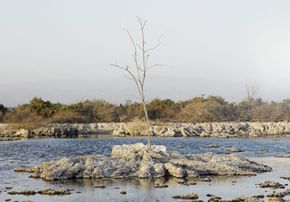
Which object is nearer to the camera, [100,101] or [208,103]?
[208,103]

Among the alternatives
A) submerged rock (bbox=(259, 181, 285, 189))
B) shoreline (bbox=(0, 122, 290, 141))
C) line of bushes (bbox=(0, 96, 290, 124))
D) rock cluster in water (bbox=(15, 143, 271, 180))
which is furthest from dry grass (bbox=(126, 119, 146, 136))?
submerged rock (bbox=(259, 181, 285, 189))

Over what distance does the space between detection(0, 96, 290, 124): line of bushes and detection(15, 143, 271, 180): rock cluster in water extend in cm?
4646

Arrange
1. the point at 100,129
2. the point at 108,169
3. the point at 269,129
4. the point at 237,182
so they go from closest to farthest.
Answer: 1. the point at 237,182
2. the point at 108,169
3. the point at 269,129
4. the point at 100,129

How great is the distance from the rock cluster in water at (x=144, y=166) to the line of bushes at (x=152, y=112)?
46461 mm

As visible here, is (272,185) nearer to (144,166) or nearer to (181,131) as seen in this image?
(144,166)

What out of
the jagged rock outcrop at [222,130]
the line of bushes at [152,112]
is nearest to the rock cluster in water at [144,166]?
the jagged rock outcrop at [222,130]

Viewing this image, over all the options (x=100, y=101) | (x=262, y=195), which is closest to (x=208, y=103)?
(x=100, y=101)

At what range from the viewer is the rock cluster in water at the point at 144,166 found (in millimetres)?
23516

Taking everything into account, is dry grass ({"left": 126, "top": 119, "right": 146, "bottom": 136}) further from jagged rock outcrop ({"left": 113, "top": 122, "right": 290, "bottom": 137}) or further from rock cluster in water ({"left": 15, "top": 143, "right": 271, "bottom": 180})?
rock cluster in water ({"left": 15, "top": 143, "right": 271, "bottom": 180})

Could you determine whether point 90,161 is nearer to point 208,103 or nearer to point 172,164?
point 172,164

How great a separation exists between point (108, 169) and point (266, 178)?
6.23m

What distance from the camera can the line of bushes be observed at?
76062 millimetres

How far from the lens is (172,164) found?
24.3 meters

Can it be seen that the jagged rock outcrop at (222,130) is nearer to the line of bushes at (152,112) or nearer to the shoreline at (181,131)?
the shoreline at (181,131)
